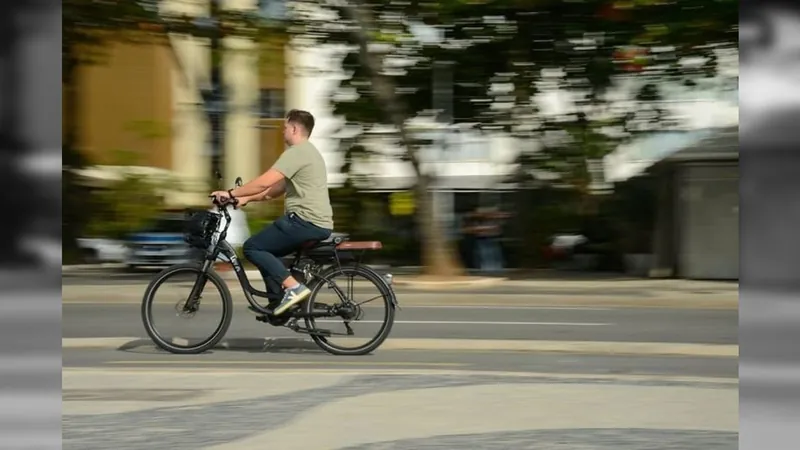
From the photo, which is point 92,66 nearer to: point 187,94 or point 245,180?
point 187,94

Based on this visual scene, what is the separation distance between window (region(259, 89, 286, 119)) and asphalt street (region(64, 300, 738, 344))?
6.13 feet

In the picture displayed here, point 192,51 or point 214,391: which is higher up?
point 192,51

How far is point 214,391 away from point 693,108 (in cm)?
280

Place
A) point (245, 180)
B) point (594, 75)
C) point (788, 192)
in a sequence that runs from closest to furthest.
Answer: point (788, 192), point (594, 75), point (245, 180)

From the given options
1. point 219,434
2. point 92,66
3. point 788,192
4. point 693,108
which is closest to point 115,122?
point 92,66

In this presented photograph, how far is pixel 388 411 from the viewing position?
4727mm

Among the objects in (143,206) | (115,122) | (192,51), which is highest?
(192,51)

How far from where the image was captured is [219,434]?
4.27 meters

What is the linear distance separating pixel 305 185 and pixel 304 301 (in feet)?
2.83

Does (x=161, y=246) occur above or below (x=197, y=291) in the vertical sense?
above

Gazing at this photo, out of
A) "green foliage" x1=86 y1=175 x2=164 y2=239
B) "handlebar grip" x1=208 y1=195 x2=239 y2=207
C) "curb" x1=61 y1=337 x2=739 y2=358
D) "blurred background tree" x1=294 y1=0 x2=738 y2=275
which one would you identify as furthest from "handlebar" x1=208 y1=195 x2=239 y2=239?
"blurred background tree" x1=294 y1=0 x2=738 y2=275

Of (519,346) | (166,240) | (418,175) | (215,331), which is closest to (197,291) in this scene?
(215,331)

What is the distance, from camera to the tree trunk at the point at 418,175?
Answer: 11.6 feet

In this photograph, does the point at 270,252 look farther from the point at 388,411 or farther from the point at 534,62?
the point at 534,62
